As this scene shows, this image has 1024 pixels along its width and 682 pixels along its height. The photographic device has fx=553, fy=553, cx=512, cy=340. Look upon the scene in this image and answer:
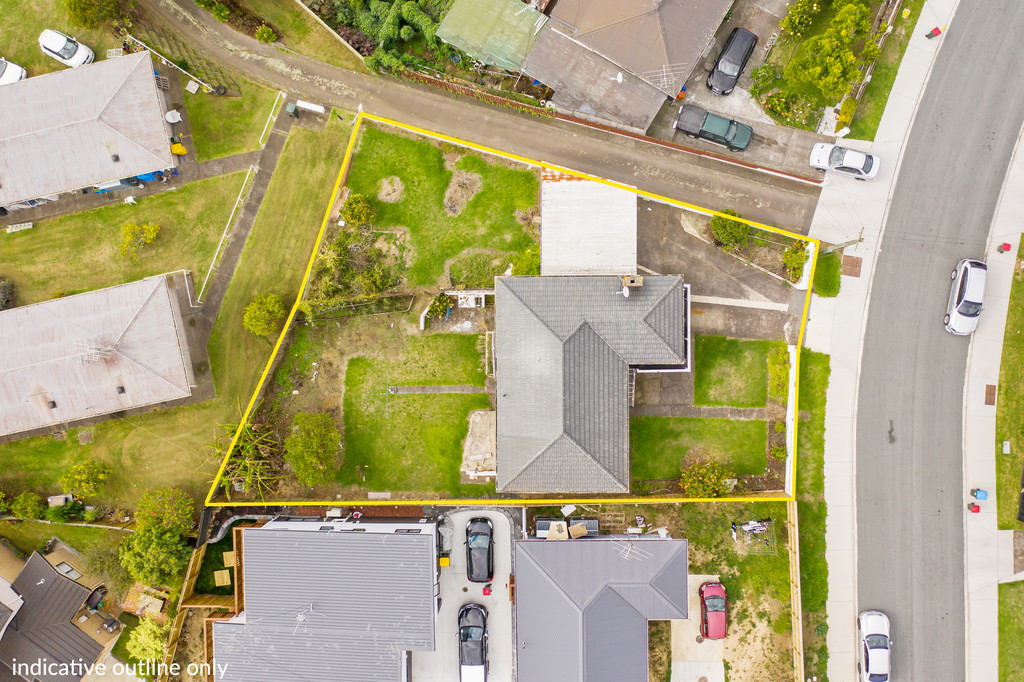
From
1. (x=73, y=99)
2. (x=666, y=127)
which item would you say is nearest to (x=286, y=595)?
(x=73, y=99)

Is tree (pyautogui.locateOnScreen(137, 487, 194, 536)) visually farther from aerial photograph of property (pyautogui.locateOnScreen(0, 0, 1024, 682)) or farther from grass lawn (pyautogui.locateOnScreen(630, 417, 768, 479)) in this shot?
grass lawn (pyautogui.locateOnScreen(630, 417, 768, 479))

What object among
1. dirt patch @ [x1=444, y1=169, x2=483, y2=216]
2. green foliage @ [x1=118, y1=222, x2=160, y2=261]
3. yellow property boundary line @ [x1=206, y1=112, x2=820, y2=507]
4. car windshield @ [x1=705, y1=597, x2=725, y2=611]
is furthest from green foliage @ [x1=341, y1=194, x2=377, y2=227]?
car windshield @ [x1=705, y1=597, x2=725, y2=611]

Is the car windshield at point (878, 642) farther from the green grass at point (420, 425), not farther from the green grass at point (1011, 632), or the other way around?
the green grass at point (420, 425)

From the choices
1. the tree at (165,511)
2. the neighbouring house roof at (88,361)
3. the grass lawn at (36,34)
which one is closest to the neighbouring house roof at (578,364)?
the tree at (165,511)

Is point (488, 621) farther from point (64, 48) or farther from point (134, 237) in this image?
point (64, 48)

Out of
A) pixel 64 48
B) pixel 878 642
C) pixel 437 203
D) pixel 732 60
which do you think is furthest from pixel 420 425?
pixel 64 48
